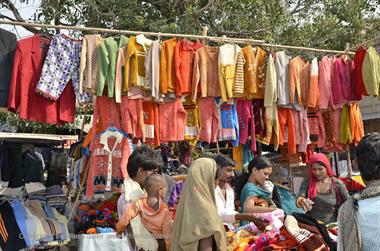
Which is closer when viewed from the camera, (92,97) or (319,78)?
(92,97)

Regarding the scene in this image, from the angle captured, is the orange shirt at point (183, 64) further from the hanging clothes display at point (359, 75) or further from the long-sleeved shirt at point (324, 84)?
the hanging clothes display at point (359, 75)

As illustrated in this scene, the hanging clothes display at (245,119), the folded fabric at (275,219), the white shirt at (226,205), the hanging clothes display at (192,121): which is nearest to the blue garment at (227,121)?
the hanging clothes display at (245,119)

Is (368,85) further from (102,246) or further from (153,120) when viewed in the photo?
(102,246)

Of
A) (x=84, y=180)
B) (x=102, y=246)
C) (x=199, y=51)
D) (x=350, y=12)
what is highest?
(x=350, y=12)

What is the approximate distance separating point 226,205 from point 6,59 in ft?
9.39

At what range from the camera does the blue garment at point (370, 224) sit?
7.58 feet

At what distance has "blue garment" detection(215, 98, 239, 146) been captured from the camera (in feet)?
18.7

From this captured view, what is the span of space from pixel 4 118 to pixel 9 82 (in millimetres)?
7295

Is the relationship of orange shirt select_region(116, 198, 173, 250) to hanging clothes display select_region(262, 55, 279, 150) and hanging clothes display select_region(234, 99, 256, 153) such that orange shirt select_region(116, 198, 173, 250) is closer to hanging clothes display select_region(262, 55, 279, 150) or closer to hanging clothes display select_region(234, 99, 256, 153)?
hanging clothes display select_region(234, 99, 256, 153)

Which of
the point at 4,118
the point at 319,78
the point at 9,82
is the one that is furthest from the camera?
the point at 4,118

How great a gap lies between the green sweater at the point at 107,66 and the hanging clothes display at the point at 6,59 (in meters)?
0.96

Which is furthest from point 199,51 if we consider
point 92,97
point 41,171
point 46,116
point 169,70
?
point 41,171

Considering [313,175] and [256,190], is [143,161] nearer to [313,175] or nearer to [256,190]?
[256,190]

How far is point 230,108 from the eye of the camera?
5.75 metres
